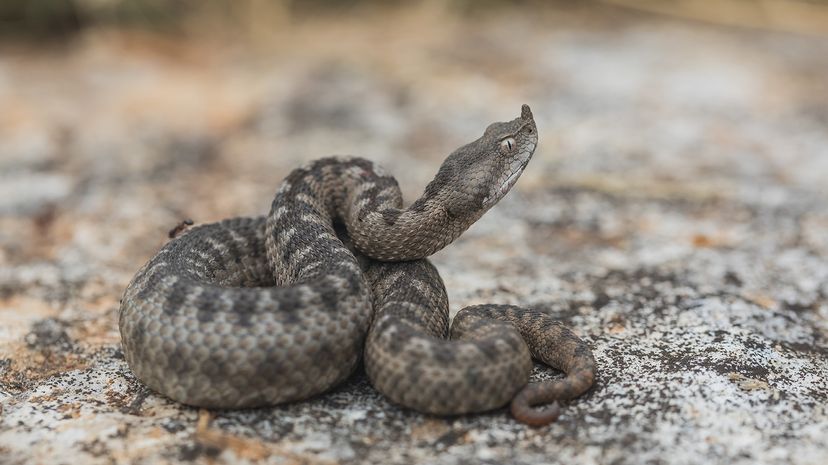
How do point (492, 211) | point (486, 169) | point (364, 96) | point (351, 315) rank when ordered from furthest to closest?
1. point (364, 96)
2. point (492, 211)
3. point (486, 169)
4. point (351, 315)

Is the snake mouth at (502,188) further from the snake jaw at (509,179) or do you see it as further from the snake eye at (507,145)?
the snake eye at (507,145)

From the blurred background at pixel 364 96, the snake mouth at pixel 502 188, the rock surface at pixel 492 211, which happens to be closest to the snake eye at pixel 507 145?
the snake mouth at pixel 502 188

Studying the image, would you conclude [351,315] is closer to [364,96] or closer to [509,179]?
[509,179]

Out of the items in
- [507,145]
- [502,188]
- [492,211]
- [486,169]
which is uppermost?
[507,145]

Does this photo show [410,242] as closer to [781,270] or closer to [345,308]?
[345,308]

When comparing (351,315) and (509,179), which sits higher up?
(509,179)

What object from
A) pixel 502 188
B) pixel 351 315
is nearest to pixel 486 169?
pixel 502 188

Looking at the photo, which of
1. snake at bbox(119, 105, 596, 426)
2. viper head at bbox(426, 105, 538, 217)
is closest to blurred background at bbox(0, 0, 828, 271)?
snake at bbox(119, 105, 596, 426)
